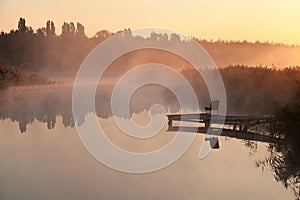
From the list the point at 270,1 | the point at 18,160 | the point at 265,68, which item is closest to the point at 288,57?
the point at 265,68

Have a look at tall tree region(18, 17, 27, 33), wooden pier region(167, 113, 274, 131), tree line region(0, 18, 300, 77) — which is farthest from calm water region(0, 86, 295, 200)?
tall tree region(18, 17, 27, 33)

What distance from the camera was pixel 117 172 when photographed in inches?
107

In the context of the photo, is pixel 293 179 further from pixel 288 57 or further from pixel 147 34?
pixel 147 34

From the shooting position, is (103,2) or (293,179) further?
(103,2)

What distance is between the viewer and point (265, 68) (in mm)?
2916

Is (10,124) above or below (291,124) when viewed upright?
above

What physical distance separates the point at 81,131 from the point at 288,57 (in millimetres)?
1726

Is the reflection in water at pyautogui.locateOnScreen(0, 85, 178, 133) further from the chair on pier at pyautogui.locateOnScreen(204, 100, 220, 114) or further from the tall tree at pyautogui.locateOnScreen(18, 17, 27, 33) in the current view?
the tall tree at pyautogui.locateOnScreen(18, 17, 27, 33)

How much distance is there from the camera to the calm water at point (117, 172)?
7.98ft

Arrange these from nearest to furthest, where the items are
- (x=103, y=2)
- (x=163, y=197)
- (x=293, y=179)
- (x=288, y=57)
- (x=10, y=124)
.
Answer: (x=163, y=197), (x=293, y=179), (x=288, y=57), (x=103, y=2), (x=10, y=124)

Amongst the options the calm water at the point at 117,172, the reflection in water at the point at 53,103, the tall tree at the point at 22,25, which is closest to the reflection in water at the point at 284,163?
the calm water at the point at 117,172

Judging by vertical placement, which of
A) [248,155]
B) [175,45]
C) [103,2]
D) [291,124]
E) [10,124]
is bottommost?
[248,155]

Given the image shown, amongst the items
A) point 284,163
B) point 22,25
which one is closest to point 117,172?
point 284,163

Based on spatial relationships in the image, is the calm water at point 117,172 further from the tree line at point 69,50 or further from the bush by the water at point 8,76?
the tree line at point 69,50
